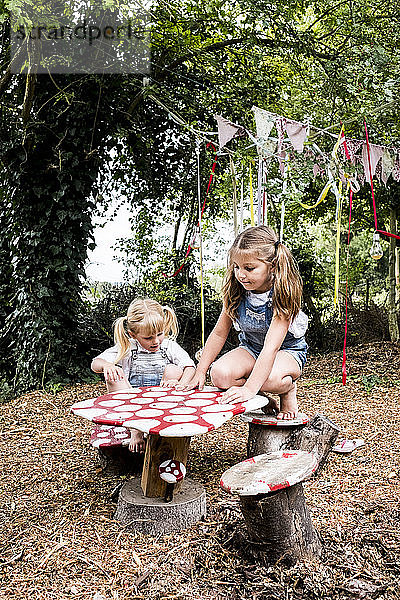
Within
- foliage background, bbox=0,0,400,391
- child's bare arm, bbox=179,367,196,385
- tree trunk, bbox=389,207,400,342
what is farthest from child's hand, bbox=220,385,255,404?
tree trunk, bbox=389,207,400,342

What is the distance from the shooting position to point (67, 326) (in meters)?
5.41

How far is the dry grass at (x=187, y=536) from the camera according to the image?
1.89 meters

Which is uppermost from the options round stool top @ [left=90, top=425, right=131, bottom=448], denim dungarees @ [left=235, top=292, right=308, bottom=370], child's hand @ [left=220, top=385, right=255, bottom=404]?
denim dungarees @ [left=235, top=292, right=308, bottom=370]

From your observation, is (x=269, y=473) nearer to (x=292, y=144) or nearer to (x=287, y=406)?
(x=287, y=406)

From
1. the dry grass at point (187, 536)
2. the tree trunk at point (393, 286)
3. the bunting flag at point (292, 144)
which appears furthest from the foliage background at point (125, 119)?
the tree trunk at point (393, 286)

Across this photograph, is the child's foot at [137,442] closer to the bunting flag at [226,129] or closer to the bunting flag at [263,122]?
the bunting flag at [263,122]

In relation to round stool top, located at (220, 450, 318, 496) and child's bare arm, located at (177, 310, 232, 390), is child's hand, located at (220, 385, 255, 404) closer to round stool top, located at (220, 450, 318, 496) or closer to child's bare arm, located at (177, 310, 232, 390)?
round stool top, located at (220, 450, 318, 496)

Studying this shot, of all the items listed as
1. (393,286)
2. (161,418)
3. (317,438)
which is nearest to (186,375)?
(317,438)

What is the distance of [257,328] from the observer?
2812 millimetres

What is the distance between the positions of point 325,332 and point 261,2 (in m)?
4.20

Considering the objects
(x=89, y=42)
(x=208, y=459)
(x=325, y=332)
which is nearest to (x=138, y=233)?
(x=89, y=42)

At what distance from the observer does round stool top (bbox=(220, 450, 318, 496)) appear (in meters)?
1.84

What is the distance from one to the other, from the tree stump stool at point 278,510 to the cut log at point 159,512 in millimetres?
→ 341

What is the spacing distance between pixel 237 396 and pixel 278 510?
52 centimetres
